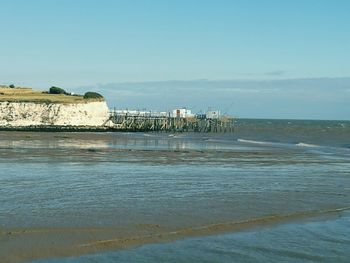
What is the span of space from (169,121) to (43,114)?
24835mm

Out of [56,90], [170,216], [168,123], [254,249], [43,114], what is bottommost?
[254,249]

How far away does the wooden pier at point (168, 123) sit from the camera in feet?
344

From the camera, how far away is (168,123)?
370ft

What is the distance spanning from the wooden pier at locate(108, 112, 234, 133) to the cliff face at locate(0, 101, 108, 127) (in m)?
6.17

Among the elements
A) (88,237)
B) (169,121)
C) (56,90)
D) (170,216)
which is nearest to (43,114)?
(56,90)

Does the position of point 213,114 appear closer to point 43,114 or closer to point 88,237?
point 43,114

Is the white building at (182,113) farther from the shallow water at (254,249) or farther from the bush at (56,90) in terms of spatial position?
the shallow water at (254,249)

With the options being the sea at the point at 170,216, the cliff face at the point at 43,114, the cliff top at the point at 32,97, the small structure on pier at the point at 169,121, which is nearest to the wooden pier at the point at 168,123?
the small structure on pier at the point at 169,121

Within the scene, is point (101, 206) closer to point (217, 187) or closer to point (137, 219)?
point (137, 219)

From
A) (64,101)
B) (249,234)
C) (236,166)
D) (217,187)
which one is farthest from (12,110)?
(249,234)

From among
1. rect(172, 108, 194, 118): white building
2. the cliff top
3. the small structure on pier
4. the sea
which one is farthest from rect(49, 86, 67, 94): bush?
the sea

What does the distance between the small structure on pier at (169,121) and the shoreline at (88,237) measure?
87144 mm

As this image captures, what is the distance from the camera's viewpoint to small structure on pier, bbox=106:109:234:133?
105750 mm

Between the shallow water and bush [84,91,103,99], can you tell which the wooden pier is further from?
the shallow water
